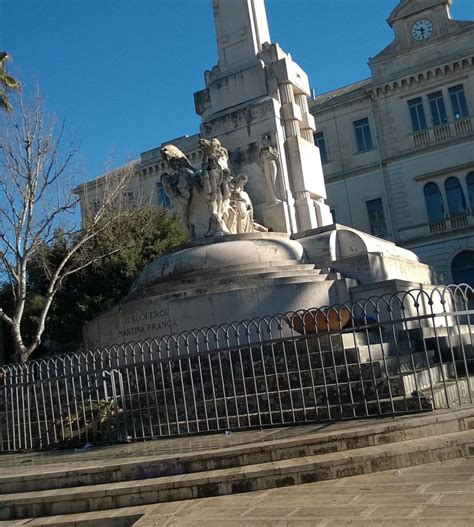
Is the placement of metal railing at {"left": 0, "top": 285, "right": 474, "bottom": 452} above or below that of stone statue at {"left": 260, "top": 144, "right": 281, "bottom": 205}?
below

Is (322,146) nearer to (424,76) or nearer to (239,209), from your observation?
(424,76)

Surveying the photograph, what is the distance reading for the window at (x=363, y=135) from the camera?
118 feet

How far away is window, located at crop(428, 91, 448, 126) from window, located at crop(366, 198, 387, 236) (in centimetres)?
540

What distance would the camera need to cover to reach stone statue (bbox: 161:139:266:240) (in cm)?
1159

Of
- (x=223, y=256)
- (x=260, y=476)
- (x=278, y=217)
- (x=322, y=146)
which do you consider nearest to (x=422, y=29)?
(x=322, y=146)

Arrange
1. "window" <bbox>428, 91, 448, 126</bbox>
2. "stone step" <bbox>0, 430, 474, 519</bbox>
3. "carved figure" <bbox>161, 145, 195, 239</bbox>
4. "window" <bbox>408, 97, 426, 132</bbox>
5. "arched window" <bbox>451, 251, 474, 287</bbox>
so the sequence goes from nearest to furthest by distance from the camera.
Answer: "stone step" <bbox>0, 430, 474, 519</bbox>
"carved figure" <bbox>161, 145, 195, 239</bbox>
"arched window" <bbox>451, 251, 474, 287</bbox>
"window" <bbox>428, 91, 448, 126</bbox>
"window" <bbox>408, 97, 426, 132</bbox>

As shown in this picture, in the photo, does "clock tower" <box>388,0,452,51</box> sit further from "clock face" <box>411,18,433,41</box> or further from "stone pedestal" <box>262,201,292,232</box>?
"stone pedestal" <box>262,201,292,232</box>

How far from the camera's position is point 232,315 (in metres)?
9.66

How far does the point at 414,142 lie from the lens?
113ft

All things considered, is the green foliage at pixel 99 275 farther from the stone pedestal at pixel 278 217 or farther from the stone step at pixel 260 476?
the stone step at pixel 260 476

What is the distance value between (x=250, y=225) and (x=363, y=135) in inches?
1026

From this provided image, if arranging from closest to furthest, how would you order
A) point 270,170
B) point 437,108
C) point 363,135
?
point 270,170 < point 437,108 < point 363,135

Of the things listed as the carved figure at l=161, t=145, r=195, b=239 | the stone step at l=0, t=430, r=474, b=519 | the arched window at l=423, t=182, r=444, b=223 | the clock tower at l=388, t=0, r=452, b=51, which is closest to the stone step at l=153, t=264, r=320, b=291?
the carved figure at l=161, t=145, r=195, b=239

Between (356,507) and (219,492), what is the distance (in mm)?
1396
